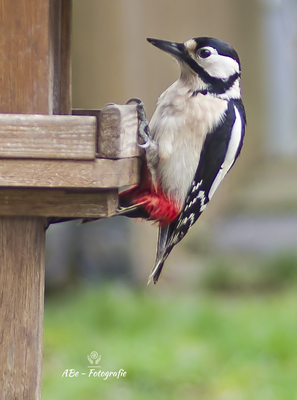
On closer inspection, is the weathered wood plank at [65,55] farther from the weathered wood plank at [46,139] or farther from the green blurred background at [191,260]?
the green blurred background at [191,260]

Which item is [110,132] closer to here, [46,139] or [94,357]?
[46,139]

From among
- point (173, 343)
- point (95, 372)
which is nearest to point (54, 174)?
point (95, 372)

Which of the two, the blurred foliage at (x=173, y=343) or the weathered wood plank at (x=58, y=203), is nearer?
the weathered wood plank at (x=58, y=203)

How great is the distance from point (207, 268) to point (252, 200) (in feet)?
1.97

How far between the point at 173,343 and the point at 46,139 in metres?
2.32

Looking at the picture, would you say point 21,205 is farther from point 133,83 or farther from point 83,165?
point 133,83

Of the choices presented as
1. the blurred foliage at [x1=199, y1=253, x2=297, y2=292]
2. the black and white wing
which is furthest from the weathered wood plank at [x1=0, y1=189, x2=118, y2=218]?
the blurred foliage at [x1=199, y1=253, x2=297, y2=292]

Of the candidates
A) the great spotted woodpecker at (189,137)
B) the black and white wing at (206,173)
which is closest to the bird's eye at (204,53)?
the great spotted woodpecker at (189,137)

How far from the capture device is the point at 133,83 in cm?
368

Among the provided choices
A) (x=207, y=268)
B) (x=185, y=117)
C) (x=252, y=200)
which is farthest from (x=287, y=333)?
(x=185, y=117)

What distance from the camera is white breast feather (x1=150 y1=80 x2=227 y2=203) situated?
66.0 inches

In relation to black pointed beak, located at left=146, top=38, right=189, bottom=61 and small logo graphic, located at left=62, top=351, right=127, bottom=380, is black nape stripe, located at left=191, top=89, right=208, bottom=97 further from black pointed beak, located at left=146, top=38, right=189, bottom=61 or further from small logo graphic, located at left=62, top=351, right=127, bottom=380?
small logo graphic, located at left=62, top=351, right=127, bottom=380

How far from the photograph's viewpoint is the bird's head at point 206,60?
176 cm

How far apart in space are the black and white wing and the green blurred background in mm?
1125
